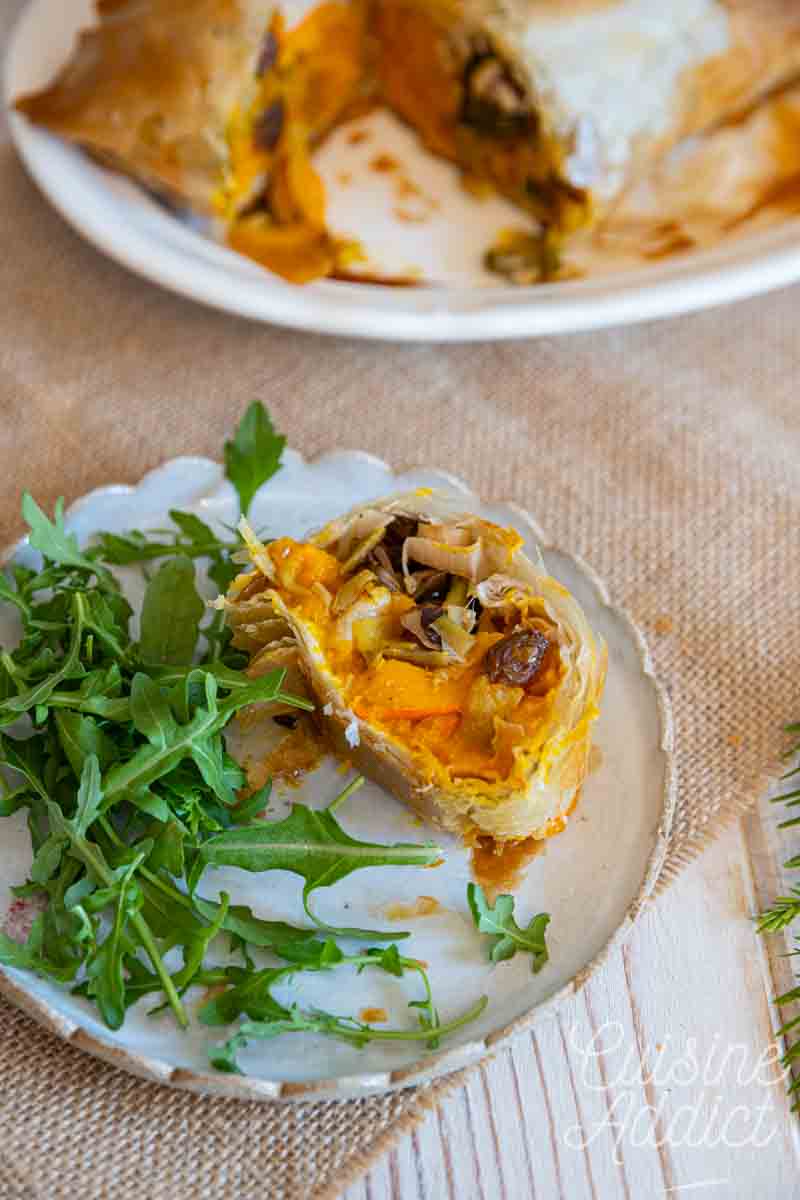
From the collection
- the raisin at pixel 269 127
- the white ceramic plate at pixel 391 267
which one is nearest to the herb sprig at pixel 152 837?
the white ceramic plate at pixel 391 267

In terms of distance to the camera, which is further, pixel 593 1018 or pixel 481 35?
pixel 481 35

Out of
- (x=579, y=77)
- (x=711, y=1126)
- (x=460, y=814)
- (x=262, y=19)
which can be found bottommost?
(x=711, y=1126)

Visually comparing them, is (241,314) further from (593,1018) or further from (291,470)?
(593,1018)

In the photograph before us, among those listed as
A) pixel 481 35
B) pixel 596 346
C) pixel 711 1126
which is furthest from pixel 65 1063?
pixel 481 35

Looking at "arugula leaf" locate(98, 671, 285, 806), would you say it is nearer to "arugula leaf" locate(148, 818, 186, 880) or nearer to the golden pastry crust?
"arugula leaf" locate(148, 818, 186, 880)

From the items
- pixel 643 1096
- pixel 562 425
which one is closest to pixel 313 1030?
pixel 643 1096

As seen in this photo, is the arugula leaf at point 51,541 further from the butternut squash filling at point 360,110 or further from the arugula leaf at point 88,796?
the butternut squash filling at point 360,110
